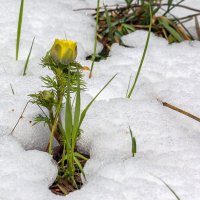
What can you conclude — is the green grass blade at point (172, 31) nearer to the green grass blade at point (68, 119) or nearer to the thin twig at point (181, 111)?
the thin twig at point (181, 111)

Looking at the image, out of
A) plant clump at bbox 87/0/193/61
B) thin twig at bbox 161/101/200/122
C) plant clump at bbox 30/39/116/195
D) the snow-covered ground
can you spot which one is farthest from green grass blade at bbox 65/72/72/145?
plant clump at bbox 87/0/193/61

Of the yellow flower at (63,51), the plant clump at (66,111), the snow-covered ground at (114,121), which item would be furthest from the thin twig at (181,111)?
the yellow flower at (63,51)

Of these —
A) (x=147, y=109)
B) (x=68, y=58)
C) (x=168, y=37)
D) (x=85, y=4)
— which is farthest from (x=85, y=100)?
(x=85, y=4)

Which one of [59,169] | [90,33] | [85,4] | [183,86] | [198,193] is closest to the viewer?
[198,193]

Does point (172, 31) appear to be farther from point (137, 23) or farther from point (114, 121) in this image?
point (114, 121)

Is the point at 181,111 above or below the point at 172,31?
below

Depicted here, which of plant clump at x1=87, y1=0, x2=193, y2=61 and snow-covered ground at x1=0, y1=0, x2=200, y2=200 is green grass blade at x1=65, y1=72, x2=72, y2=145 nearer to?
snow-covered ground at x1=0, y1=0, x2=200, y2=200

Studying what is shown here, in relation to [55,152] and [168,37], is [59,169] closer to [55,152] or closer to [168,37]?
[55,152]

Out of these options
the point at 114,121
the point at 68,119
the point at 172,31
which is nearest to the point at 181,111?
the point at 114,121
